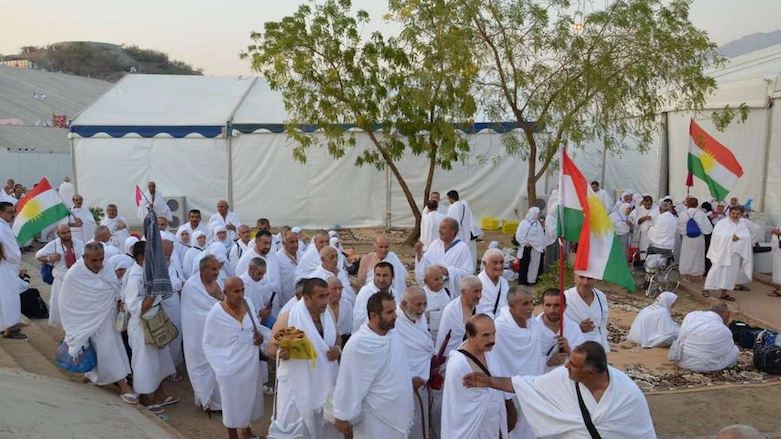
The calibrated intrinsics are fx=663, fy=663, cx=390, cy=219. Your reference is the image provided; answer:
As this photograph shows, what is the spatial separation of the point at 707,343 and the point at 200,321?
6.07 metres

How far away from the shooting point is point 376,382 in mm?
4766

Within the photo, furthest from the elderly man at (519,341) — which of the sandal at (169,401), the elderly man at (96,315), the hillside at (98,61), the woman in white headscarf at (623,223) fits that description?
the hillside at (98,61)

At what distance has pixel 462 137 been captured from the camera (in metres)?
18.3

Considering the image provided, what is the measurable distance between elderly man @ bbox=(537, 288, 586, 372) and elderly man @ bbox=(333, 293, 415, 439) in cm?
120

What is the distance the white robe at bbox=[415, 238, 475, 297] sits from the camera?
764 centimetres

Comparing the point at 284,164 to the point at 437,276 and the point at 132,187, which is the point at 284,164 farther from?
the point at 437,276

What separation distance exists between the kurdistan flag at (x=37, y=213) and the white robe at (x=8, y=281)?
44 centimetres

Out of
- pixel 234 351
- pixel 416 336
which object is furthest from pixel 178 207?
pixel 416 336

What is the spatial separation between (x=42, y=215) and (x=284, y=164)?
1192cm

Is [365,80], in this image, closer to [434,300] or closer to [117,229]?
[117,229]

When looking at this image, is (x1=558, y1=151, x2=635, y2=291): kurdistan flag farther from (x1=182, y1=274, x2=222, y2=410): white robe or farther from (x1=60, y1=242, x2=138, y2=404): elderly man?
(x1=60, y1=242, x2=138, y2=404): elderly man

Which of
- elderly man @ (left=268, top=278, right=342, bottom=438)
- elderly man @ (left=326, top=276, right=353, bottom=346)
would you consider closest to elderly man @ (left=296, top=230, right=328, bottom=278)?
elderly man @ (left=326, top=276, right=353, bottom=346)

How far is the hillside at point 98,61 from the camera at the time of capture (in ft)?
257

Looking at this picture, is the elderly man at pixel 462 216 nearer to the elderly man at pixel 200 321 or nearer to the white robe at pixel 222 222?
the white robe at pixel 222 222
